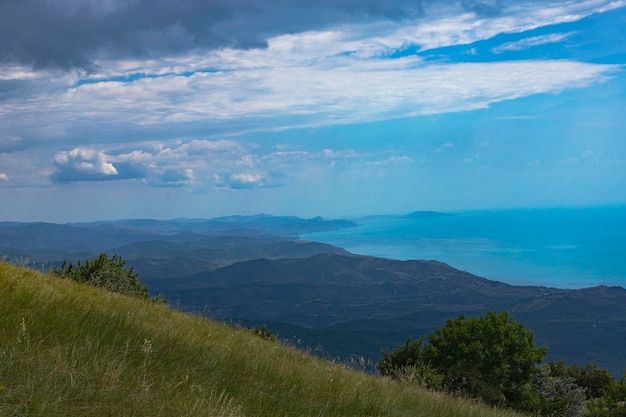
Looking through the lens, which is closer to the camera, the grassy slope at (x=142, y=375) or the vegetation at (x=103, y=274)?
the grassy slope at (x=142, y=375)

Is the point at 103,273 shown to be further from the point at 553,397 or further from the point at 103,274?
the point at 553,397

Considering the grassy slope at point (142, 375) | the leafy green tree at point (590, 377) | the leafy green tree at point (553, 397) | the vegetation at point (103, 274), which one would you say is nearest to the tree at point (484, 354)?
the leafy green tree at point (553, 397)

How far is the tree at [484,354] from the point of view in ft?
90.2

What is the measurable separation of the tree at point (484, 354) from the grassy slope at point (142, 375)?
17950mm

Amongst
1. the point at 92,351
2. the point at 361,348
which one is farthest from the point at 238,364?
the point at 361,348

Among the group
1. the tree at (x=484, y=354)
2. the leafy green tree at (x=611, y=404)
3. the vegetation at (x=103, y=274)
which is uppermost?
the vegetation at (x=103, y=274)

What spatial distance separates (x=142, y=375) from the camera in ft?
21.1

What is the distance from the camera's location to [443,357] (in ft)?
96.9

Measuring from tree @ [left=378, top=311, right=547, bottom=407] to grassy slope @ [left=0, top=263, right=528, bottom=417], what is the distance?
58.9 feet

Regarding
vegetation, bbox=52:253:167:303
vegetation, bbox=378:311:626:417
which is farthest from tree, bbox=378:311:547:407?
vegetation, bbox=52:253:167:303

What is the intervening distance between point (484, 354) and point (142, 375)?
2505 cm

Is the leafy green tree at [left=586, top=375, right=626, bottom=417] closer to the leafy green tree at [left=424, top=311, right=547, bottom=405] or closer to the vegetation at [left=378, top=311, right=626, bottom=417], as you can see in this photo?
the vegetation at [left=378, top=311, right=626, bottom=417]

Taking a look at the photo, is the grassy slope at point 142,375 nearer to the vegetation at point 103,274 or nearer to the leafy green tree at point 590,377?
the vegetation at point 103,274

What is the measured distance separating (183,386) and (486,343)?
25109mm
